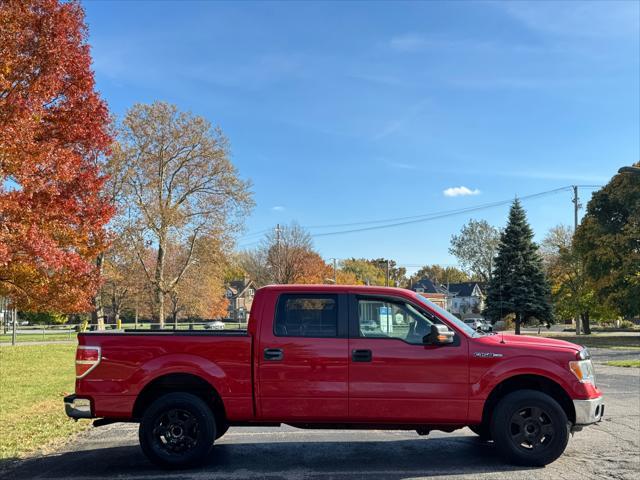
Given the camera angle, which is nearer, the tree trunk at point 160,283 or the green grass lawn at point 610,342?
the green grass lawn at point 610,342

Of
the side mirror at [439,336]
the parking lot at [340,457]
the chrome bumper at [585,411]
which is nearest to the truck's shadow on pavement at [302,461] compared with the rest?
the parking lot at [340,457]

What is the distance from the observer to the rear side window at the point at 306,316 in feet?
20.0

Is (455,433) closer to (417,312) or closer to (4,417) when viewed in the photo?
(417,312)

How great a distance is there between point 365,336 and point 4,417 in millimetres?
6714

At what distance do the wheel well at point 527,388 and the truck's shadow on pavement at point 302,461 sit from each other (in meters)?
0.63

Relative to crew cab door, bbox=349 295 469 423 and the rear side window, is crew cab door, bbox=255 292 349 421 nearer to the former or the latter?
the rear side window

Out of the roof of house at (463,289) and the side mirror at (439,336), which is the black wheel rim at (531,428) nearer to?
the side mirror at (439,336)

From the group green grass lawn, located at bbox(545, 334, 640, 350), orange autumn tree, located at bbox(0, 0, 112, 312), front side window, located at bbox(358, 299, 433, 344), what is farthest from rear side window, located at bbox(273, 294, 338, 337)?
green grass lawn, located at bbox(545, 334, 640, 350)

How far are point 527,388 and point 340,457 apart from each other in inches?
89.9

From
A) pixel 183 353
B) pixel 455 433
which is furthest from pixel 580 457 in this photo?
pixel 183 353

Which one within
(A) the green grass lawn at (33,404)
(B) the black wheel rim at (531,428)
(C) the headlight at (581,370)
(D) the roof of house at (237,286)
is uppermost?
(D) the roof of house at (237,286)

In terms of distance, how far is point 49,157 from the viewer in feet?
36.7

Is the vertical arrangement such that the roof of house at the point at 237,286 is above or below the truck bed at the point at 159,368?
above

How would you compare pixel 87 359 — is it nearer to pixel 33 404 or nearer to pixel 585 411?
pixel 585 411
